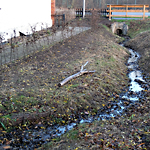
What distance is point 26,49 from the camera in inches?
404

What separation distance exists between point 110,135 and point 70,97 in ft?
7.62

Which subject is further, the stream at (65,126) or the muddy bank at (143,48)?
the muddy bank at (143,48)

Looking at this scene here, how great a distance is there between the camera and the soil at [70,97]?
4902mm

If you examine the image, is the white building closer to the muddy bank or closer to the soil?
the soil

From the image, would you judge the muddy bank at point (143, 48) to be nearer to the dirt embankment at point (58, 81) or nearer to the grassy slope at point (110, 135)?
the dirt embankment at point (58, 81)

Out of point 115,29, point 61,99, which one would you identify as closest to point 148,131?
point 61,99

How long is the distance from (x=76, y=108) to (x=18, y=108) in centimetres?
170

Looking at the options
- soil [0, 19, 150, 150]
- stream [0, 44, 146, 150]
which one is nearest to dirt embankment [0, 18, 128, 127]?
soil [0, 19, 150, 150]

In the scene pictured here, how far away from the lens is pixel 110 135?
16.1ft

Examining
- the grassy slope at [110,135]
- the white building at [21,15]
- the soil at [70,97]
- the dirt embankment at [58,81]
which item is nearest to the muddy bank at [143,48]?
the dirt embankment at [58,81]

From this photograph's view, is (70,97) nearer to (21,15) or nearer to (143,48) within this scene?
(21,15)

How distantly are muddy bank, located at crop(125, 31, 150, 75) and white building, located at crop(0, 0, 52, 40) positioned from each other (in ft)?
18.4

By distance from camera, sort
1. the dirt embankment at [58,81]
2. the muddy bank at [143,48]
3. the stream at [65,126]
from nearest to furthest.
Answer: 1. the stream at [65,126]
2. the dirt embankment at [58,81]
3. the muddy bank at [143,48]

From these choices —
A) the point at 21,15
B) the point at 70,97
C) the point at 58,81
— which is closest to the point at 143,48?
the point at 21,15
